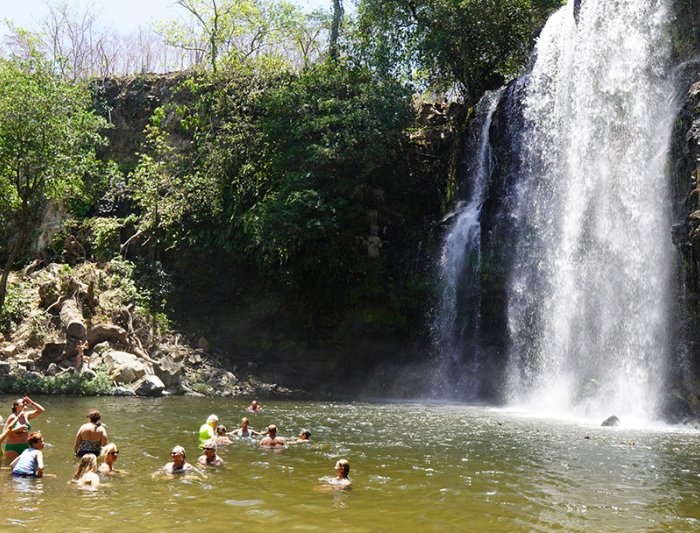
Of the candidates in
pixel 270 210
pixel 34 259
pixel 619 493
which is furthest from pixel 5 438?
pixel 34 259

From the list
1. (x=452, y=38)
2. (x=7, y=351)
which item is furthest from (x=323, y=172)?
(x=7, y=351)

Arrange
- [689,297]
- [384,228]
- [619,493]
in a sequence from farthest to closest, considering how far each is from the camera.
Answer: [384,228], [689,297], [619,493]

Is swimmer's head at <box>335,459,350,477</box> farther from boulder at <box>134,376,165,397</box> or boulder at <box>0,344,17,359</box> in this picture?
boulder at <box>0,344,17,359</box>

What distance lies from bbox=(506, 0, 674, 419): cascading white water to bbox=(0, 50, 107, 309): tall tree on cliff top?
53.6ft

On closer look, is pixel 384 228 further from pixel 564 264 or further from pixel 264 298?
pixel 564 264

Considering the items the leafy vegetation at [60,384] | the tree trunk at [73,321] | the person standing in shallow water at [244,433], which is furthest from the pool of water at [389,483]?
the tree trunk at [73,321]

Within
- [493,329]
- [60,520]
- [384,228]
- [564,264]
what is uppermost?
[384,228]

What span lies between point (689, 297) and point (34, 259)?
26600 millimetres

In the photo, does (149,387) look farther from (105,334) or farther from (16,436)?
(16,436)

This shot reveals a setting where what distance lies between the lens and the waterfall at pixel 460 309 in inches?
981

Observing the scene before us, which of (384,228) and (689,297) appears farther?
(384,228)

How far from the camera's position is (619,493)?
9.25 meters

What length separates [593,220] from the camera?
Answer: 872 inches

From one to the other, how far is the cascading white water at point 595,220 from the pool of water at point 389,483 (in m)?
4.28
